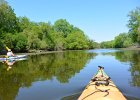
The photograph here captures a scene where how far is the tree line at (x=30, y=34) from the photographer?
69.8 metres

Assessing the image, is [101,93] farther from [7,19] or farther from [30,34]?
[30,34]

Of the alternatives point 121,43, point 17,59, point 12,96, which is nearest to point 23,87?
point 12,96

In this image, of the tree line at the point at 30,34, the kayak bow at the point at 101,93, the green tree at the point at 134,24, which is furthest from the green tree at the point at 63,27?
the kayak bow at the point at 101,93

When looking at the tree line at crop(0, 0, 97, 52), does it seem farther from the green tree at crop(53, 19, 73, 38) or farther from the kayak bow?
the kayak bow

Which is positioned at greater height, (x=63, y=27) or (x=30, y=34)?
(x=63, y=27)

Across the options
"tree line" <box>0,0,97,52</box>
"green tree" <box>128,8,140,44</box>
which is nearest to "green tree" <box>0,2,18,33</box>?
"tree line" <box>0,0,97,52</box>

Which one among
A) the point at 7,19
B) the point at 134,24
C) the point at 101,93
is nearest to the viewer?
the point at 101,93

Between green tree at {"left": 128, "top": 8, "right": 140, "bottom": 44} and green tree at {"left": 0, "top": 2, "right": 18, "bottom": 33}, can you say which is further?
green tree at {"left": 128, "top": 8, "right": 140, "bottom": 44}

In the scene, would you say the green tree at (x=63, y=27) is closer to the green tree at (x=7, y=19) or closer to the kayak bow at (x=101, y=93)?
the green tree at (x=7, y=19)

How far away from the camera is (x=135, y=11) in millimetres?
97812

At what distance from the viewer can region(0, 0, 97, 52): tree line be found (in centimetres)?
6981

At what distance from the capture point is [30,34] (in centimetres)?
8000

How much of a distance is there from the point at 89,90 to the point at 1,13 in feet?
190

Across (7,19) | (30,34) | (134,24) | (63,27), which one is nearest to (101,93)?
(7,19)
